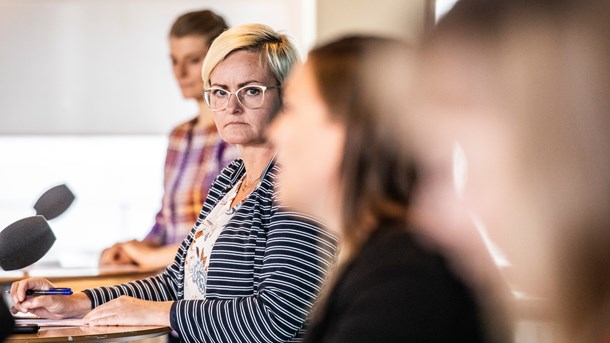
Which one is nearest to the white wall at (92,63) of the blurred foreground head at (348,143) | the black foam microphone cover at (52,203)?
the black foam microphone cover at (52,203)

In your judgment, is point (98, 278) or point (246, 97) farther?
point (98, 278)

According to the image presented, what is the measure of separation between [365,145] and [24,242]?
1.35 metres

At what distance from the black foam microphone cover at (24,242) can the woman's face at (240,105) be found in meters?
0.48

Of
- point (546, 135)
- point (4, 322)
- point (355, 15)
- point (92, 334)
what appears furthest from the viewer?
point (355, 15)

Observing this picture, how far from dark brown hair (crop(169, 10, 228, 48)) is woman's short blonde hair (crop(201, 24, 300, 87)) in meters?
1.21

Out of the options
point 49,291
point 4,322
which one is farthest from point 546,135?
point 49,291

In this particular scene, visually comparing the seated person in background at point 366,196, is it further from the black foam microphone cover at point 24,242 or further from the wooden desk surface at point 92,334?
the black foam microphone cover at point 24,242

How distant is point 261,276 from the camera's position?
2.02 metres

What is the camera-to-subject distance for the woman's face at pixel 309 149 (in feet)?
3.85

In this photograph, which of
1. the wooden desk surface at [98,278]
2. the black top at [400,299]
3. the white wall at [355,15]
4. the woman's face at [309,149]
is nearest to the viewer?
the black top at [400,299]

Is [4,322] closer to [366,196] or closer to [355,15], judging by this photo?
[366,196]

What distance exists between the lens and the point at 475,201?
942 millimetres

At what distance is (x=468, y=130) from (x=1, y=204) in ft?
16.7

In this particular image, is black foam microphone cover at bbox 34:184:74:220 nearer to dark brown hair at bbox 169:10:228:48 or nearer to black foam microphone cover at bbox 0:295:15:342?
dark brown hair at bbox 169:10:228:48
